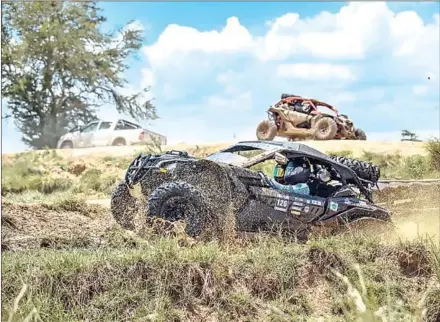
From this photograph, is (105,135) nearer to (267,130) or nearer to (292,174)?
(267,130)

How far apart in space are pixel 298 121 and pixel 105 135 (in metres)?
9.80

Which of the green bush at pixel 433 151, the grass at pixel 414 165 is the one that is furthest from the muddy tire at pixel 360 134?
the green bush at pixel 433 151

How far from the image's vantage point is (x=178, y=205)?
8.01 meters

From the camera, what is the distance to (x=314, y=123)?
14.8 metres

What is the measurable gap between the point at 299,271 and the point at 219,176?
1413 millimetres

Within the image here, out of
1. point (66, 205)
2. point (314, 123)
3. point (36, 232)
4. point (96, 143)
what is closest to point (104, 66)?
point (96, 143)

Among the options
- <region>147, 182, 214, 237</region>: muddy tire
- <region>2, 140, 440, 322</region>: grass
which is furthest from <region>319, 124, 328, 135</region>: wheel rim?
<region>147, 182, 214, 237</region>: muddy tire

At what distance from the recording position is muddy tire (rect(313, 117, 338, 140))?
1467cm

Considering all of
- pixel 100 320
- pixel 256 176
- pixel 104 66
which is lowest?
pixel 100 320

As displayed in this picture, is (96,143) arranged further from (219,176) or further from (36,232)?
(219,176)

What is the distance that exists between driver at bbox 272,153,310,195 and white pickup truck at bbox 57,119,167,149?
11.4m

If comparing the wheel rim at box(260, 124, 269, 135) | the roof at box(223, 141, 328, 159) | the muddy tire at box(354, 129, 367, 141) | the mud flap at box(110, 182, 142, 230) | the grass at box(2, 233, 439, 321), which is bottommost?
the grass at box(2, 233, 439, 321)

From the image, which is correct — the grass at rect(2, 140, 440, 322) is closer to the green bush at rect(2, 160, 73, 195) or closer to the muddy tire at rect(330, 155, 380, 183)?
the muddy tire at rect(330, 155, 380, 183)

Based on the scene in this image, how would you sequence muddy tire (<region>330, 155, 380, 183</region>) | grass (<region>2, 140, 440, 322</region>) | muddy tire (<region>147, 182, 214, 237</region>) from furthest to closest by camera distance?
muddy tire (<region>330, 155, 380, 183</region>) → muddy tire (<region>147, 182, 214, 237</region>) → grass (<region>2, 140, 440, 322</region>)
